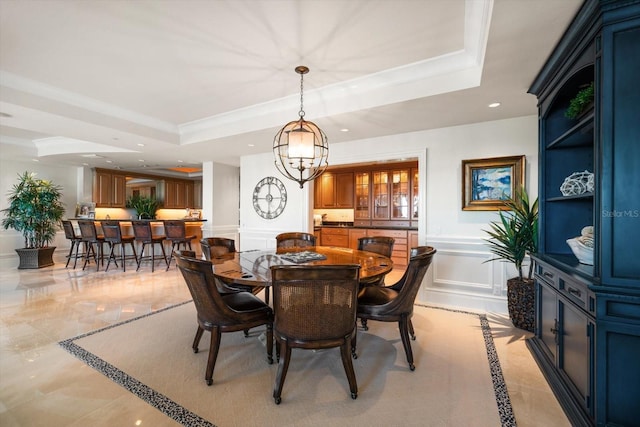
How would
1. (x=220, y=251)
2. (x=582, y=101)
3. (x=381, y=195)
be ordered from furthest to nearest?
(x=381, y=195) → (x=220, y=251) → (x=582, y=101)

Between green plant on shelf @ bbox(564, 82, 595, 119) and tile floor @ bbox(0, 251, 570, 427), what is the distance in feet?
6.37

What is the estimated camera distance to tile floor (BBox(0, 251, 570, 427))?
1.76 metres

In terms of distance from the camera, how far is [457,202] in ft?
12.5

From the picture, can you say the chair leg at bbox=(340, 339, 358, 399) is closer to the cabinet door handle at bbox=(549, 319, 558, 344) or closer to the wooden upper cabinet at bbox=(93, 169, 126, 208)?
the cabinet door handle at bbox=(549, 319, 558, 344)

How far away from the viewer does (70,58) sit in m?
2.69

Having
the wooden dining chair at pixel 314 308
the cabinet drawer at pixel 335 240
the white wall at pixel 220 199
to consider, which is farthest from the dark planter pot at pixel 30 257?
the wooden dining chair at pixel 314 308

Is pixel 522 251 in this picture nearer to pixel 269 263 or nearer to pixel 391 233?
pixel 269 263

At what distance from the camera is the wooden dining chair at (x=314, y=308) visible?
1.75m

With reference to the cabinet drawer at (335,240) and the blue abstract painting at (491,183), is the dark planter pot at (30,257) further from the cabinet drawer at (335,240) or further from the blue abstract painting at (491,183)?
the blue abstract painting at (491,183)

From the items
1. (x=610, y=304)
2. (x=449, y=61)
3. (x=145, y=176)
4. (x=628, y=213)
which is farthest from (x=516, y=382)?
(x=145, y=176)

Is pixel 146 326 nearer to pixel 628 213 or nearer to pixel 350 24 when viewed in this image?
pixel 350 24

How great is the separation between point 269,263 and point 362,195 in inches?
190

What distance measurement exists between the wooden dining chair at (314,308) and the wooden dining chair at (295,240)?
226 centimetres

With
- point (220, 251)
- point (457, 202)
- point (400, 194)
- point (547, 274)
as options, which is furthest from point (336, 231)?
point (547, 274)
